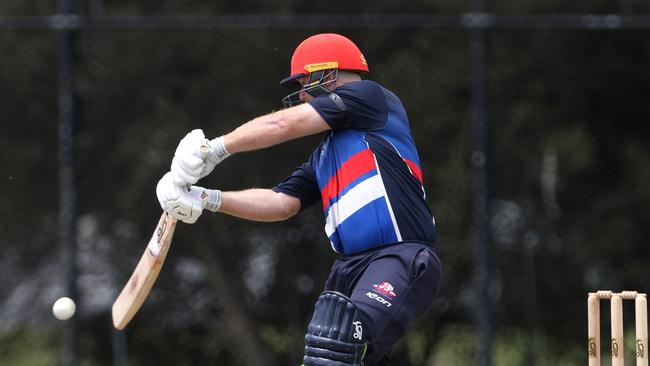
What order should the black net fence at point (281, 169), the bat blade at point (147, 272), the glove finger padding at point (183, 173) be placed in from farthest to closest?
the black net fence at point (281, 169)
the bat blade at point (147, 272)
the glove finger padding at point (183, 173)

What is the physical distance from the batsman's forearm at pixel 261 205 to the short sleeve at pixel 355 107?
2.20 feet

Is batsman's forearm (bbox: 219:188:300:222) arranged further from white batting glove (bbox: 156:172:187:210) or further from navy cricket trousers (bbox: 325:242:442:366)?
navy cricket trousers (bbox: 325:242:442:366)

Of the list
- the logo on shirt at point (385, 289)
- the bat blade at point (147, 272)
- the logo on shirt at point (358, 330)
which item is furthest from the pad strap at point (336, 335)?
the bat blade at point (147, 272)

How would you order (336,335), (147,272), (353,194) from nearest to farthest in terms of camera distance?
1. (336,335)
2. (353,194)
3. (147,272)

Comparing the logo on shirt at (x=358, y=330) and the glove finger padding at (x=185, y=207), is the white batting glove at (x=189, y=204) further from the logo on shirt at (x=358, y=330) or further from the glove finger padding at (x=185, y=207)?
the logo on shirt at (x=358, y=330)

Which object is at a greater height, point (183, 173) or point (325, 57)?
point (325, 57)

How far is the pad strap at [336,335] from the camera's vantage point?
4344mm

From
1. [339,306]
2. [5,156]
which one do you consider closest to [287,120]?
[339,306]

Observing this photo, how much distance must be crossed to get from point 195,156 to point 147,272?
2.75ft

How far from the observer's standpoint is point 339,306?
439 cm

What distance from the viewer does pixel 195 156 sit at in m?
4.54

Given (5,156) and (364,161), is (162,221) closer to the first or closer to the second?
(364,161)

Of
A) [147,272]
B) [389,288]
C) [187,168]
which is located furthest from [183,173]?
[389,288]

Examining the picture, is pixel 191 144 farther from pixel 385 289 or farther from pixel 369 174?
pixel 385 289
